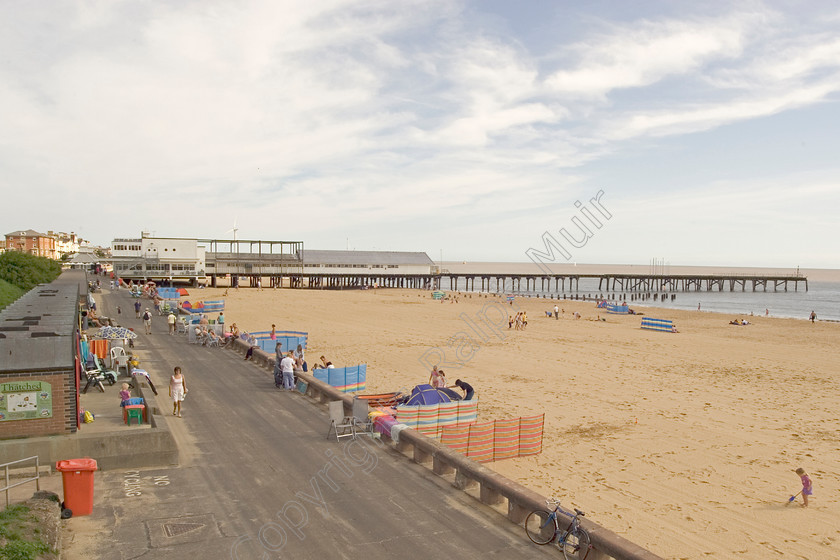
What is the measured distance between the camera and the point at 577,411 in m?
18.0

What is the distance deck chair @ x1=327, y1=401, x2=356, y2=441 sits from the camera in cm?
1180

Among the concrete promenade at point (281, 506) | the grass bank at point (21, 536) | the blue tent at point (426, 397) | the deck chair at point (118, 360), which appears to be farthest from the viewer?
the deck chair at point (118, 360)

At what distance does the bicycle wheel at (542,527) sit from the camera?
301 inches

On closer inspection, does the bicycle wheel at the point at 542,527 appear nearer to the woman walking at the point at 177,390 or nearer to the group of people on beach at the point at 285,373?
the woman walking at the point at 177,390

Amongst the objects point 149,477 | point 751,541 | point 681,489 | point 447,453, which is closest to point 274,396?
point 149,477

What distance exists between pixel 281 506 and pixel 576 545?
4.18 m

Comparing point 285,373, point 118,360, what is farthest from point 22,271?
point 285,373

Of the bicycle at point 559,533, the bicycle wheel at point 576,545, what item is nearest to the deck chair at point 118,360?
the bicycle at point 559,533

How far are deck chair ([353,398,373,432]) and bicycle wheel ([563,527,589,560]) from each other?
19.1ft

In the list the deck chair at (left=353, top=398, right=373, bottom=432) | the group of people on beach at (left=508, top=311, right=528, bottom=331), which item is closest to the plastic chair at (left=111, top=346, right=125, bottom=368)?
the deck chair at (left=353, top=398, right=373, bottom=432)

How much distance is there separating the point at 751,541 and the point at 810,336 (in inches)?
1636

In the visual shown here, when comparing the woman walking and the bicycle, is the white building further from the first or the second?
the bicycle

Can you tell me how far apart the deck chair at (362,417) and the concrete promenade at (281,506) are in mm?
496

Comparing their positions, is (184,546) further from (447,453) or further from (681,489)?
(681,489)
